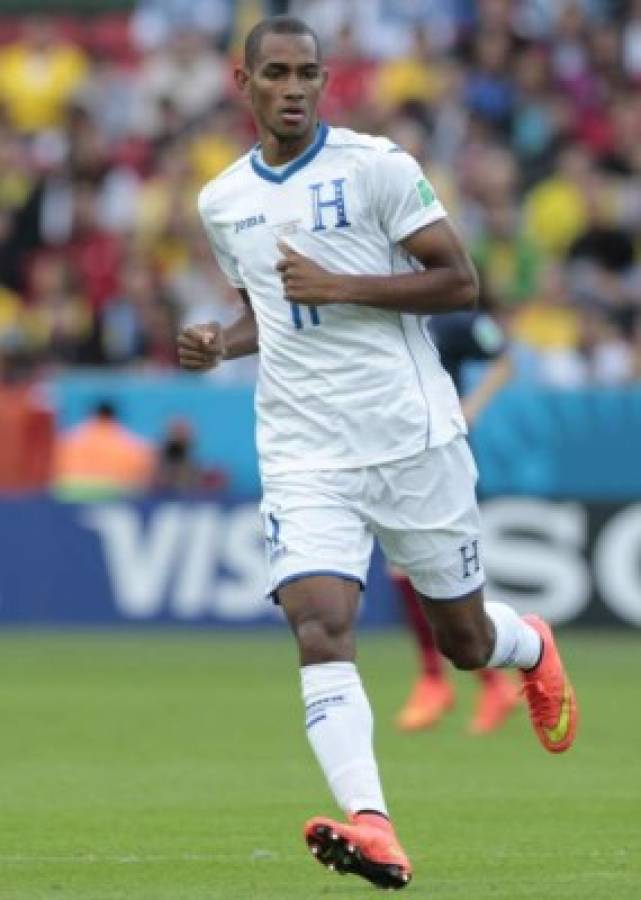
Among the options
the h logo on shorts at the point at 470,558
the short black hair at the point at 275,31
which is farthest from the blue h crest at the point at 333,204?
the h logo on shorts at the point at 470,558

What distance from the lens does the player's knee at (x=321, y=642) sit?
7.48 meters

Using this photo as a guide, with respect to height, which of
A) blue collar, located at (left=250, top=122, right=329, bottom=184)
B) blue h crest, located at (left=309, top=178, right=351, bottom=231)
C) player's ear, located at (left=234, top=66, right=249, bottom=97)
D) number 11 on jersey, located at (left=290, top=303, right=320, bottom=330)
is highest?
player's ear, located at (left=234, top=66, right=249, bottom=97)

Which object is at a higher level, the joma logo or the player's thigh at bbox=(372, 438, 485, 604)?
the joma logo

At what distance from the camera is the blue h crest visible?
25.6 ft

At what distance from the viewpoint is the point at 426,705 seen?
12.8m

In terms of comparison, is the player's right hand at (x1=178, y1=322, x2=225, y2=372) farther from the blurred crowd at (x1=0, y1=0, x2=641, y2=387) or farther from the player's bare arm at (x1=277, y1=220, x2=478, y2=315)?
the blurred crowd at (x1=0, y1=0, x2=641, y2=387)

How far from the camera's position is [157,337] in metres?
21.3

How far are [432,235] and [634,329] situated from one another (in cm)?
1295

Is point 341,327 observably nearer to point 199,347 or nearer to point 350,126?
point 199,347

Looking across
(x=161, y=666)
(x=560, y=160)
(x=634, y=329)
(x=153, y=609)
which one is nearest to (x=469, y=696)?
(x=161, y=666)

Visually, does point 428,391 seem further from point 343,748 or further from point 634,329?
point 634,329

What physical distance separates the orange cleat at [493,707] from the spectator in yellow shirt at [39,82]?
12384 mm

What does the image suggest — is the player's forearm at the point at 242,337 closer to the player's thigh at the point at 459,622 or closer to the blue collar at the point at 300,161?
the blue collar at the point at 300,161

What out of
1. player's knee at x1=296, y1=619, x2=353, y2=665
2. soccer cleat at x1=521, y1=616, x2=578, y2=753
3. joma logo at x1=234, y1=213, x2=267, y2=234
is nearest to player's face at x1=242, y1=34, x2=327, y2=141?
joma logo at x1=234, y1=213, x2=267, y2=234
